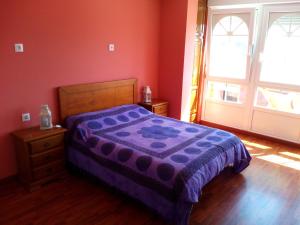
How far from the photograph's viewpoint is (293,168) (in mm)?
3279

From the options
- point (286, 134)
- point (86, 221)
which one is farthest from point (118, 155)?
point (286, 134)

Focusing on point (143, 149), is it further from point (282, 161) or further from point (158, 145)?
point (282, 161)

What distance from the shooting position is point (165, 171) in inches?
86.4

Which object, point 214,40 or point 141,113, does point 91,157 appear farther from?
point 214,40

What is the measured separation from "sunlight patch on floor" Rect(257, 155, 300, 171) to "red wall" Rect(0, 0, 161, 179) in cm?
218

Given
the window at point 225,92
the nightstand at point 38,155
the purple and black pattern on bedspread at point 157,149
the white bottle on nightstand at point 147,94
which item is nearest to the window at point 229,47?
the window at point 225,92

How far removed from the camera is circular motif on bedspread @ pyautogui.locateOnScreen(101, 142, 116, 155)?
2613 mm

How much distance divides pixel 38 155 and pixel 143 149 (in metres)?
1.09

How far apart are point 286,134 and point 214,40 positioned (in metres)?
2.01

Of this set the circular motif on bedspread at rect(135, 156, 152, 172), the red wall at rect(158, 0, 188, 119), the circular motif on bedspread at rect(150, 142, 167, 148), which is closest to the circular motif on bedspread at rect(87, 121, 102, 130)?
the circular motif on bedspread at rect(150, 142, 167, 148)

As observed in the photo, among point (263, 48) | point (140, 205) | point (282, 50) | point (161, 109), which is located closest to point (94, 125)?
point (140, 205)

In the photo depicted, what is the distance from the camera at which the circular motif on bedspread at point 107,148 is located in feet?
8.57

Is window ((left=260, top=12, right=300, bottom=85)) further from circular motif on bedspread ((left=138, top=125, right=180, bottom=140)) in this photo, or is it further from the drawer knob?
the drawer knob

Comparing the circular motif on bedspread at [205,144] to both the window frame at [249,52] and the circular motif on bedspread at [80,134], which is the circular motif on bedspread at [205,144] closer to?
the circular motif on bedspread at [80,134]
